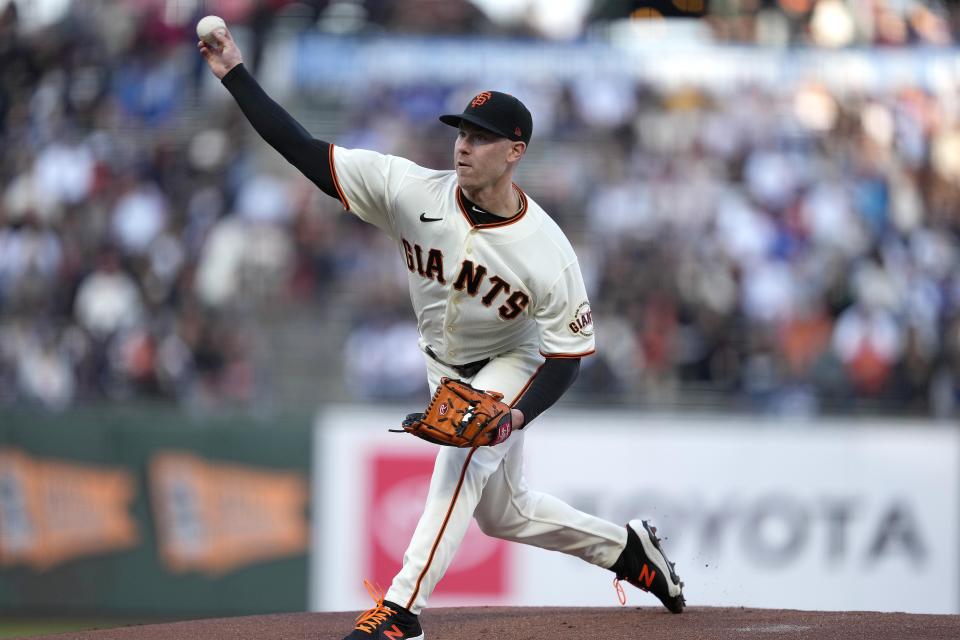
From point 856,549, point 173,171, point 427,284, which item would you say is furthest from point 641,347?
point 427,284

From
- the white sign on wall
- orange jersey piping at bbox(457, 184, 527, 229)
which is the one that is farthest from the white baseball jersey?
the white sign on wall

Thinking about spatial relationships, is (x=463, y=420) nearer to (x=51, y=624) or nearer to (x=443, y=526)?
(x=443, y=526)

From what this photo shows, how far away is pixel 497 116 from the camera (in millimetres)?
5137

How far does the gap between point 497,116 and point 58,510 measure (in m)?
7.42

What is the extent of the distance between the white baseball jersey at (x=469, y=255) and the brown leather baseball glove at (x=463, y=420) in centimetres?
34

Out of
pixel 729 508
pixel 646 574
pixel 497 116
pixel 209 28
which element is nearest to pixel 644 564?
pixel 646 574

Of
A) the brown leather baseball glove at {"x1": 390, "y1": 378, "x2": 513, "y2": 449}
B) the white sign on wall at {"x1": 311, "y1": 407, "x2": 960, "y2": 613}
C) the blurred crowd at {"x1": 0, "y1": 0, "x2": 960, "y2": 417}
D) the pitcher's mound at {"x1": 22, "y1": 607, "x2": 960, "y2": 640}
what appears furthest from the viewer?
the blurred crowd at {"x1": 0, "y1": 0, "x2": 960, "y2": 417}

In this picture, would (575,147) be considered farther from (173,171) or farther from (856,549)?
(856,549)

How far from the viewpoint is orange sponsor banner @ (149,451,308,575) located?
36.4ft

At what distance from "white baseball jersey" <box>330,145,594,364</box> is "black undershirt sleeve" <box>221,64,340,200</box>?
0.05m

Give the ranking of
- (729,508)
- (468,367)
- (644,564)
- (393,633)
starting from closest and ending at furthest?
(393,633) < (468,367) < (644,564) < (729,508)

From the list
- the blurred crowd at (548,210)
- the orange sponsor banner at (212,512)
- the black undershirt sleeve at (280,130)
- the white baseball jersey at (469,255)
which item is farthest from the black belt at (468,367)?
the orange sponsor banner at (212,512)

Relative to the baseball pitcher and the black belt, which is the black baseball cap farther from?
the black belt

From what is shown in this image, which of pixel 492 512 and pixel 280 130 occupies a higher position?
pixel 280 130
